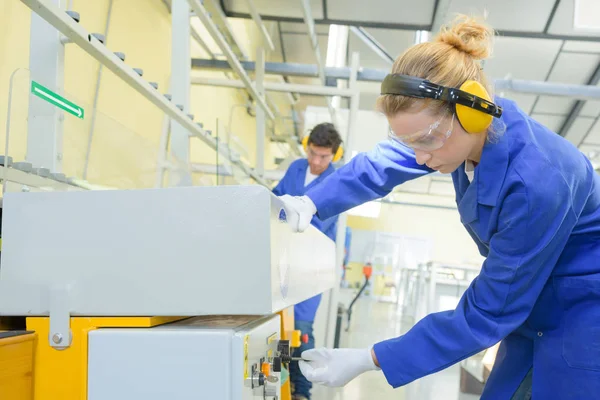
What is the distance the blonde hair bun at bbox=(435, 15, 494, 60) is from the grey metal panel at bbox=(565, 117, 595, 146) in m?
6.24

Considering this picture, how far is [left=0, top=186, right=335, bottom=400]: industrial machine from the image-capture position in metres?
0.71

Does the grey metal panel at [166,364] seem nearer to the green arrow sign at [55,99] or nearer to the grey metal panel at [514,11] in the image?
the green arrow sign at [55,99]

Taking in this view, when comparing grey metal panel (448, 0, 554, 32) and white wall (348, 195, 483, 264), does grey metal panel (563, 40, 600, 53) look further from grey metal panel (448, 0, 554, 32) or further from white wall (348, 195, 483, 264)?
white wall (348, 195, 483, 264)

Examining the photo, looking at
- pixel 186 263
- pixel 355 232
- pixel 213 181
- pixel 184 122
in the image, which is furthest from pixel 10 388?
pixel 355 232

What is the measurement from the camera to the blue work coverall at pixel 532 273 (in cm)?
91

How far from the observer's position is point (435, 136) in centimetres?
94

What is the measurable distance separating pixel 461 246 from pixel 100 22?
35.0 feet

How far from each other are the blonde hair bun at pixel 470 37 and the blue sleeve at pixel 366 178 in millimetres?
315

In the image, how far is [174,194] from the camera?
28.8 inches

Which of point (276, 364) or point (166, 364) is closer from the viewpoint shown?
point (166, 364)

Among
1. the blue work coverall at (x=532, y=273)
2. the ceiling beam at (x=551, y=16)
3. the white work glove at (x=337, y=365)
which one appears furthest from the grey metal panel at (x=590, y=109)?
the white work glove at (x=337, y=365)

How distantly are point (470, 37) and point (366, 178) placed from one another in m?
0.42

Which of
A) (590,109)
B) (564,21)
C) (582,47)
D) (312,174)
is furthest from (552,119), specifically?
(312,174)

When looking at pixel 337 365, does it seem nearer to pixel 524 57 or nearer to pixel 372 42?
pixel 372 42
